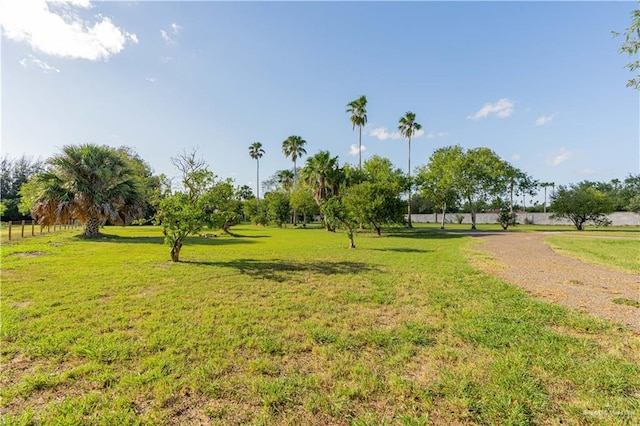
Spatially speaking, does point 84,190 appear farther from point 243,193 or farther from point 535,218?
point 535,218

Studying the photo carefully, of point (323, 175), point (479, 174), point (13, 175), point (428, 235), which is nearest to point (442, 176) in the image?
point (479, 174)

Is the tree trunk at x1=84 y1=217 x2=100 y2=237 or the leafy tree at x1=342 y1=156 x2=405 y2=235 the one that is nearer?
the tree trunk at x1=84 y1=217 x2=100 y2=237

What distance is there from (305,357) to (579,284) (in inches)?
306

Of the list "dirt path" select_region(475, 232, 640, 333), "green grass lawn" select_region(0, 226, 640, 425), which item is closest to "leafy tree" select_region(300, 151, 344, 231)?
"dirt path" select_region(475, 232, 640, 333)

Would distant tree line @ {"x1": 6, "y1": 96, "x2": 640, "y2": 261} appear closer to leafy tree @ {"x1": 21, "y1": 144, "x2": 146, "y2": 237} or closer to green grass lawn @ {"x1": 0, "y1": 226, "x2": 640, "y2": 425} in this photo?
leafy tree @ {"x1": 21, "y1": 144, "x2": 146, "y2": 237}

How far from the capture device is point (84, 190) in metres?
18.2

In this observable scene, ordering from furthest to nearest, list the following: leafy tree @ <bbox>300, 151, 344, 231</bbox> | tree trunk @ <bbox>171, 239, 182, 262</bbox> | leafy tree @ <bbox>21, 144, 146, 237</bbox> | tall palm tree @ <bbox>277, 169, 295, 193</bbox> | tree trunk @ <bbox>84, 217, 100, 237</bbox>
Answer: tall palm tree @ <bbox>277, 169, 295, 193</bbox>
leafy tree @ <bbox>300, 151, 344, 231</bbox>
tree trunk @ <bbox>84, 217, 100, 237</bbox>
leafy tree @ <bbox>21, 144, 146, 237</bbox>
tree trunk @ <bbox>171, 239, 182, 262</bbox>

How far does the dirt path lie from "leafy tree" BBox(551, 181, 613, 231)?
31.8 metres

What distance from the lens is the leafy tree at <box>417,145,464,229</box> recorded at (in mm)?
34719

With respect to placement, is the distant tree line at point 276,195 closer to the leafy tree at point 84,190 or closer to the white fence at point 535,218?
the leafy tree at point 84,190

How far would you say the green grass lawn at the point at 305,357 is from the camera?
8.45 ft

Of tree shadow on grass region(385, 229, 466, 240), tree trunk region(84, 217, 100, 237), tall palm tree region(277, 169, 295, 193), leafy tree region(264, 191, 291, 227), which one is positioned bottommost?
tree shadow on grass region(385, 229, 466, 240)

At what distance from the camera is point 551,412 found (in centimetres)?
254

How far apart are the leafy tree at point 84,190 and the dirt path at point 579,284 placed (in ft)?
74.1
